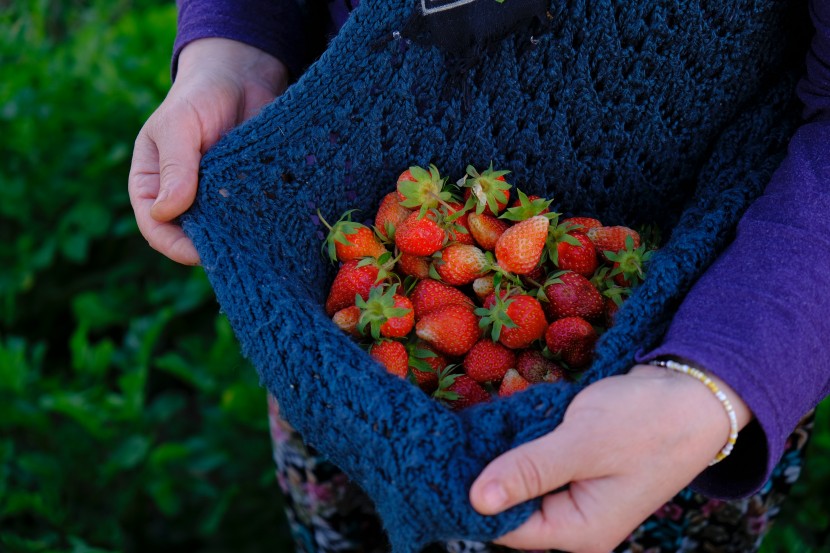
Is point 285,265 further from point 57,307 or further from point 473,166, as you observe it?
point 57,307

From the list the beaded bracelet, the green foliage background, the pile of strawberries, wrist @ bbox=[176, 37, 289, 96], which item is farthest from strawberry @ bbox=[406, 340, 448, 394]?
the green foliage background

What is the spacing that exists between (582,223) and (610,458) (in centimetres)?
41

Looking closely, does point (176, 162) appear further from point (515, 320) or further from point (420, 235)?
point (515, 320)

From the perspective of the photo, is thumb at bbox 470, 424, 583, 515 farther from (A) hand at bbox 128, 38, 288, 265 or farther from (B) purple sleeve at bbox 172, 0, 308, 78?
(B) purple sleeve at bbox 172, 0, 308, 78

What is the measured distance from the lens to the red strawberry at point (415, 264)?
105 centimetres

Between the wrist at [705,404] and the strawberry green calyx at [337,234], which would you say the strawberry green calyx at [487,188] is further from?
the wrist at [705,404]

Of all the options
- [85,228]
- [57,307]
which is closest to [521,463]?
[85,228]

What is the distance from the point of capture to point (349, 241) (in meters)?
1.02

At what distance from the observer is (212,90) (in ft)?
3.64

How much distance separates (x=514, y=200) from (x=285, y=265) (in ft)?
1.08

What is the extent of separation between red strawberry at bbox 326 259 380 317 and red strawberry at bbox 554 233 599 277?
Answer: 249mm

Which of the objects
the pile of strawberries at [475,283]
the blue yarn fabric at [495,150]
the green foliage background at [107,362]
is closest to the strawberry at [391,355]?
the pile of strawberries at [475,283]

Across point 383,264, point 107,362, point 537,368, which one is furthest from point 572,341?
point 107,362

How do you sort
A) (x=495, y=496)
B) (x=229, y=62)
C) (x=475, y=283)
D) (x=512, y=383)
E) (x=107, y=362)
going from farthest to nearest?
(x=107, y=362) < (x=229, y=62) < (x=475, y=283) < (x=512, y=383) < (x=495, y=496)
